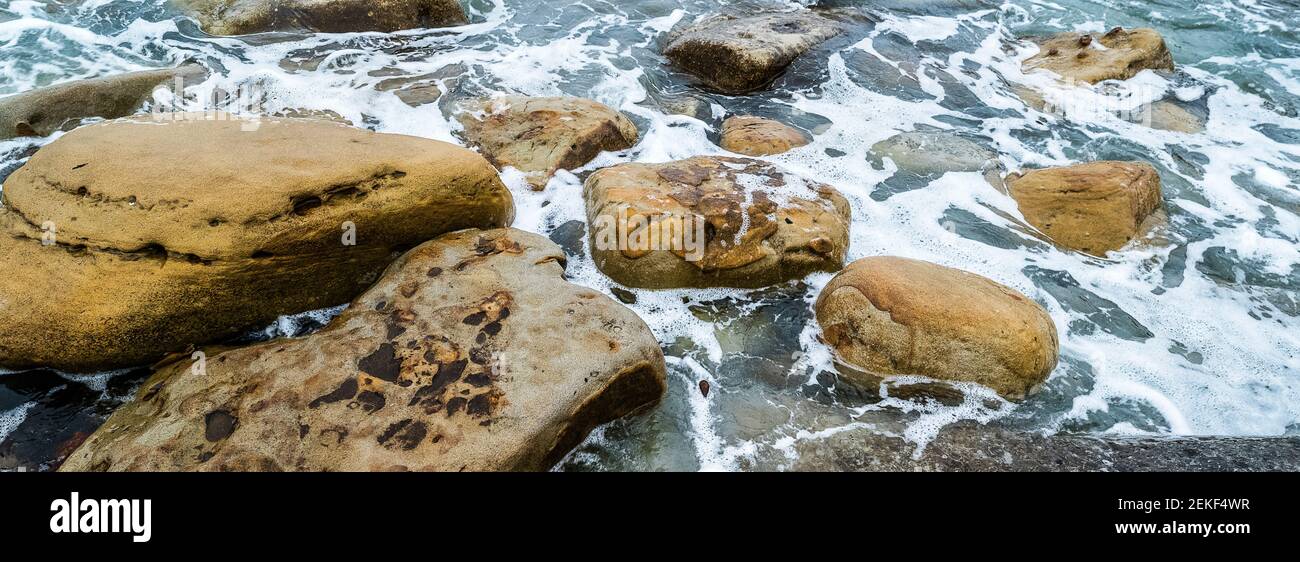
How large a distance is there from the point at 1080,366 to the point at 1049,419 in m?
0.58

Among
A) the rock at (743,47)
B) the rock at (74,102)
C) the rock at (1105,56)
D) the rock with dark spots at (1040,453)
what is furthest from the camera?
the rock at (1105,56)

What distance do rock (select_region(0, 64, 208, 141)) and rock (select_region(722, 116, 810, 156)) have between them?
191 inches

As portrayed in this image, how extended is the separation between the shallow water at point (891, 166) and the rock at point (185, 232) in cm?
25

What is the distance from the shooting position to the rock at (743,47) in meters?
6.45

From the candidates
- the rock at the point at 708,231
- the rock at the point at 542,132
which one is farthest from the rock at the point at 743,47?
the rock at the point at 708,231

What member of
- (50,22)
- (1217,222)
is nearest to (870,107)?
(1217,222)

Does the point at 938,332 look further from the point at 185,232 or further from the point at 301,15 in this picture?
the point at 301,15

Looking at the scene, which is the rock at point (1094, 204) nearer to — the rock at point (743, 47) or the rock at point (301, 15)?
the rock at point (743, 47)

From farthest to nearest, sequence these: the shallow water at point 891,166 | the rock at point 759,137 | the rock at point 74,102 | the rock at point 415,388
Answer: the rock at point 759,137, the rock at point 74,102, the shallow water at point 891,166, the rock at point 415,388

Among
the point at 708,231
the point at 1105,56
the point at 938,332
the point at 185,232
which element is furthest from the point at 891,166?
the point at 185,232

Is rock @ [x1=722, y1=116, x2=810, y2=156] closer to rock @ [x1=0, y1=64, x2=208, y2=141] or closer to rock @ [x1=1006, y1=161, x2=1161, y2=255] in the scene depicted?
Result: rock @ [x1=1006, y1=161, x2=1161, y2=255]

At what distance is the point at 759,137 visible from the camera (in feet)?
17.6

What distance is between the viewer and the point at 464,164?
3.69m

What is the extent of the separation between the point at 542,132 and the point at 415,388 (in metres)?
2.81
